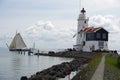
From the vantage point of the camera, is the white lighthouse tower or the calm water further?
the white lighthouse tower

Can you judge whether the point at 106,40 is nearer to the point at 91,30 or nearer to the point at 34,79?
the point at 91,30

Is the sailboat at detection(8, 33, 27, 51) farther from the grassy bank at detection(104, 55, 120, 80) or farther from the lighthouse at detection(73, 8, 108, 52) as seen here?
the grassy bank at detection(104, 55, 120, 80)

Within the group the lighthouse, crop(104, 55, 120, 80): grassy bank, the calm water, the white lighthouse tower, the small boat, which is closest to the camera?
crop(104, 55, 120, 80): grassy bank

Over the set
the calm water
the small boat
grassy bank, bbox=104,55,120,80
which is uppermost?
the small boat

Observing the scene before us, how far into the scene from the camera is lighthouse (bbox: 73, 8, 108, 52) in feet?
242

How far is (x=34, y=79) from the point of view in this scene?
26578 millimetres

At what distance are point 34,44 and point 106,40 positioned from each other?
65127 millimetres

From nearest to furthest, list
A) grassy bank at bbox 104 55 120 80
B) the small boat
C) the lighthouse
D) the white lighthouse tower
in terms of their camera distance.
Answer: grassy bank at bbox 104 55 120 80, the lighthouse, the white lighthouse tower, the small boat

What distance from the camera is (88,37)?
7619cm

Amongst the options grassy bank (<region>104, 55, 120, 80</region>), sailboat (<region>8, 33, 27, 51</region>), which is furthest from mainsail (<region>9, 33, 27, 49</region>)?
grassy bank (<region>104, 55, 120, 80</region>)

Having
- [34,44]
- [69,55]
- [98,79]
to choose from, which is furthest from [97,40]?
[34,44]

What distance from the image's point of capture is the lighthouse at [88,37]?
2899 inches

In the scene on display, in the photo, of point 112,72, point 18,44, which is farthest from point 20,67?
point 18,44

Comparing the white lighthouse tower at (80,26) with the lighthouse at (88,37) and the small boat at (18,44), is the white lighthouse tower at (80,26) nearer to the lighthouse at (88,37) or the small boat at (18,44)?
the lighthouse at (88,37)
